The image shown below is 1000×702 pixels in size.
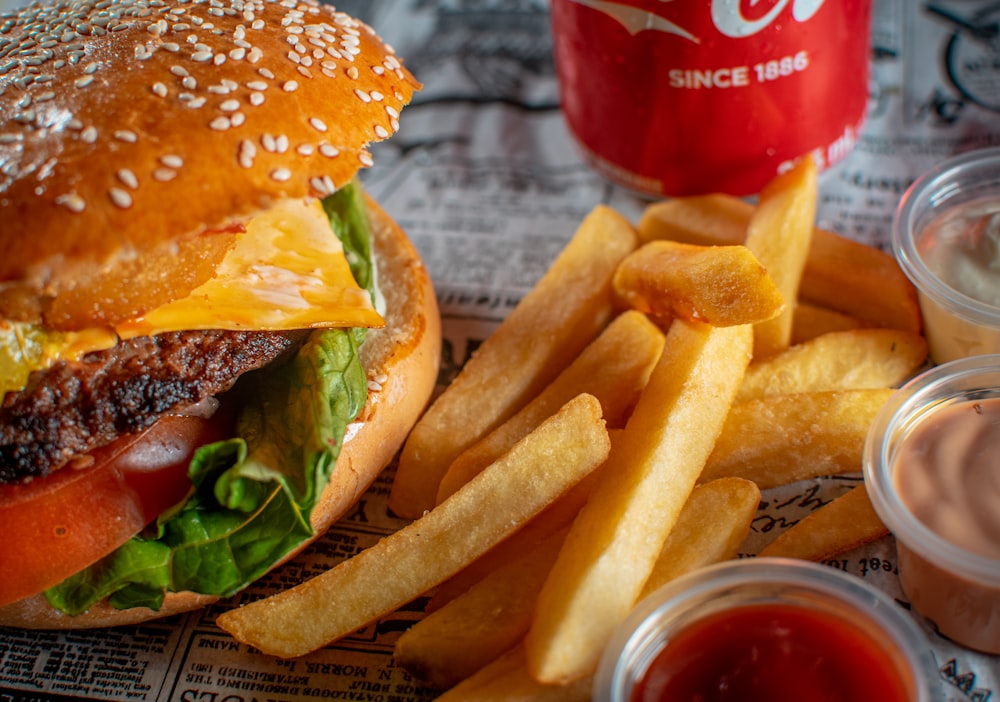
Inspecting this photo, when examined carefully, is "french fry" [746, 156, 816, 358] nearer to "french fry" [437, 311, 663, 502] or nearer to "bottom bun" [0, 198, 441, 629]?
"french fry" [437, 311, 663, 502]

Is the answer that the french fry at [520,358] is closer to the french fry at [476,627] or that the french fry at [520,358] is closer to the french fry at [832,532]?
the french fry at [476,627]

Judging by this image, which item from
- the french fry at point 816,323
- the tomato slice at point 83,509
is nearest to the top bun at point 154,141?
the tomato slice at point 83,509

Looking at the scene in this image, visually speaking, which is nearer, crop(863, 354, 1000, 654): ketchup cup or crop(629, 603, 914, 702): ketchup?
crop(629, 603, 914, 702): ketchup

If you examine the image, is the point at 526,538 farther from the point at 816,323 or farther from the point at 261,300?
the point at 816,323

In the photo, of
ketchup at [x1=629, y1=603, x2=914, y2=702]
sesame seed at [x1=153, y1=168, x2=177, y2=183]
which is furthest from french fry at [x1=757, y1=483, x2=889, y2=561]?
sesame seed at [x1=153, y1=168, x2=177, y2=183]

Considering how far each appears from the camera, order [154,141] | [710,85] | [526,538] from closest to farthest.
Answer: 1. [154,141]
2. [526,538]
3. [710,85]

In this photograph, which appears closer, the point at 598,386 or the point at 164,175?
the point at 164,175

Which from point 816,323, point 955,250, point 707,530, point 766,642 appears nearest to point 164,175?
point 707,530
